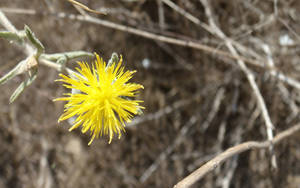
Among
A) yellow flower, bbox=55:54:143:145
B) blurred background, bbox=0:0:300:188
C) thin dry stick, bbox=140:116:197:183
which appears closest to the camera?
yellow flower, bbox=55:54:143:145

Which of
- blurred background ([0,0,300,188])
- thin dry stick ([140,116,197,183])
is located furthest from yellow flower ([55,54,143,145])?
thin dry stick ([140,116,197,183])

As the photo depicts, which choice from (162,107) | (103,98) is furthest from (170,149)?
(103,98)

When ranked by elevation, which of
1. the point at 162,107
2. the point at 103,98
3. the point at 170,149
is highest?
the point at 162,107

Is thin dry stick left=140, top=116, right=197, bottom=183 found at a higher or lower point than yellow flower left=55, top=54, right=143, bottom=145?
higher

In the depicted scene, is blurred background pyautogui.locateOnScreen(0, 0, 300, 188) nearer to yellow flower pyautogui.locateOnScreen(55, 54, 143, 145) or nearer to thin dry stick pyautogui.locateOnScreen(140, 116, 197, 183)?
thin dry stick pyautogui.locateOnScreen(140, 116, 197, 183)

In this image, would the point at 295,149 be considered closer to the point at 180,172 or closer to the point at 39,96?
the point at 180,172

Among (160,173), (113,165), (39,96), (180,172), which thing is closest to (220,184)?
(180,172)

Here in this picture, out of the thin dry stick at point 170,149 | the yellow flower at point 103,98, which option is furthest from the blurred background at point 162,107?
the yellow flower at point 103,98

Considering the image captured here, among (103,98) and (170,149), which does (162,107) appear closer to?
(170,149)
